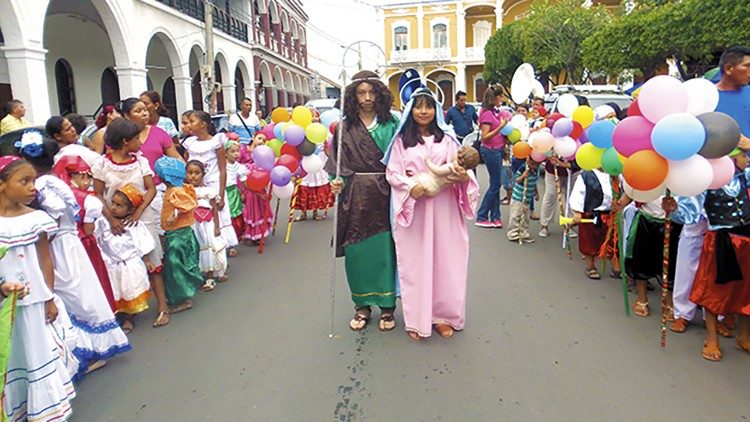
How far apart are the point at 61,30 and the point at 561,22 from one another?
17559 millimetres

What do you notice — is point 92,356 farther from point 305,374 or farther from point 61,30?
point 61,30

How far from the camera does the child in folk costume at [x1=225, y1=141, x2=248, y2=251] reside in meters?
6.38

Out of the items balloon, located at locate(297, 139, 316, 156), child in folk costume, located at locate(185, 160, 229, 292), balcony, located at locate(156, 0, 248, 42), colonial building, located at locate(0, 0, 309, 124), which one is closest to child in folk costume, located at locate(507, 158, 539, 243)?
balloon, located at locate(297, 139, 316, 156)

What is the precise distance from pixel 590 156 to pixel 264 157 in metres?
3.38

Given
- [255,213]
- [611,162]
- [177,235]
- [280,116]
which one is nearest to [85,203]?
[177,235]

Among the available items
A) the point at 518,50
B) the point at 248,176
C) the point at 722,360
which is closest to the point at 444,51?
the point at 518,50

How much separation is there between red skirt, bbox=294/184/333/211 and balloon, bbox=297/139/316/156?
2.21 metres

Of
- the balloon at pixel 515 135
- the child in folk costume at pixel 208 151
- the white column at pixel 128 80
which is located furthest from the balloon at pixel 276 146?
the white column at pixel 128 80

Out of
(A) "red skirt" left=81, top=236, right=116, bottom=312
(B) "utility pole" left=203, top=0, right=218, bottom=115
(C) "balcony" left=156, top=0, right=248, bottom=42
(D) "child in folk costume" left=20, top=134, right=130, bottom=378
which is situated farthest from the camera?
(C) "balcony" left=156, top=0, right=248, bottom=42

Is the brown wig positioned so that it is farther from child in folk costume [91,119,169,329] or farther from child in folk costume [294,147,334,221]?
child in folk costume [294,147,334,221]

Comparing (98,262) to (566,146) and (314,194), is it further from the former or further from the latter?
(314,194)

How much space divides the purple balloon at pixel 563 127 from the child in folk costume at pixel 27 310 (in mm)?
4553

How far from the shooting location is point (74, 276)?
10.9 feet

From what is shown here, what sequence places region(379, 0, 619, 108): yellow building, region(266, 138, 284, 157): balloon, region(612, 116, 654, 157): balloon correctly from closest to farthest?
region(612, 116, 654, 157): balloon
region(266, 138, 284, 157): balloon
region(379, 0, 619, 108): yellow building
